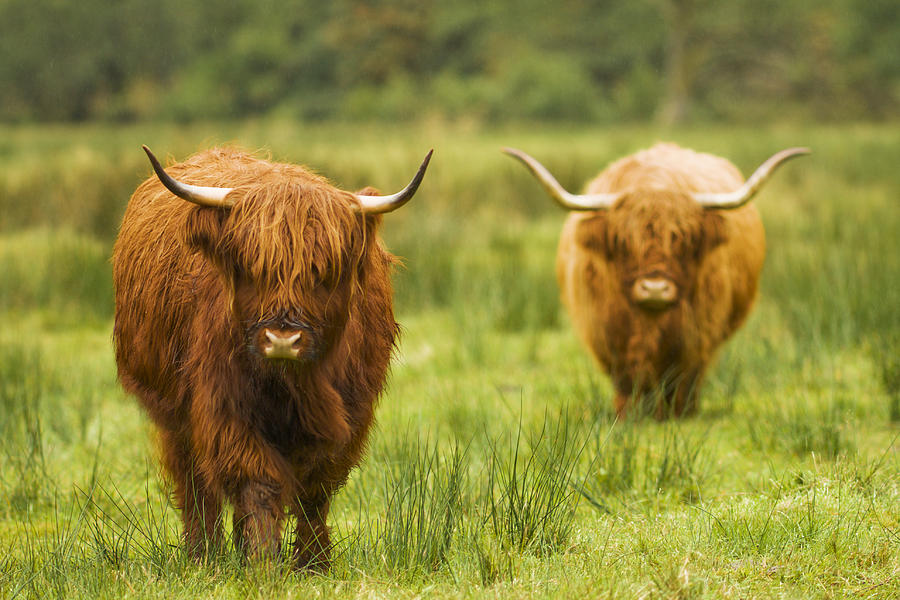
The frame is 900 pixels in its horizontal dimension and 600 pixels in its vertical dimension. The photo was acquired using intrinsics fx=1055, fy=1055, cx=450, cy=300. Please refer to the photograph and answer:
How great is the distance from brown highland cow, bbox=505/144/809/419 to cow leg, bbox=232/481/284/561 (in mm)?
2245

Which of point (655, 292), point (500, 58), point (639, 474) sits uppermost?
point (500, 58)

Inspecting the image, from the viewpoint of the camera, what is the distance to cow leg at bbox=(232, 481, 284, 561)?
2.64m

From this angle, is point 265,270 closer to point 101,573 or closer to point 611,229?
point 101,573

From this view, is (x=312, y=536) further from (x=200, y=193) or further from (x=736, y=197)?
(x=736, y=197)

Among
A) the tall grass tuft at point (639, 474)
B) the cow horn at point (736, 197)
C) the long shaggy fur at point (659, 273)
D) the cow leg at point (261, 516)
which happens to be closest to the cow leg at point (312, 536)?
the cow leg at point (261, 516)

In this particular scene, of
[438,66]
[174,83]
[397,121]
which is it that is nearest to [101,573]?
[397,121]

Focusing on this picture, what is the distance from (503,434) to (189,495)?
1.33 m

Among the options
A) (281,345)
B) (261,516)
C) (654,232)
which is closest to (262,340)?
(281,345)

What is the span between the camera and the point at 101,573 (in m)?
2.63

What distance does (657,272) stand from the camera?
4.59m

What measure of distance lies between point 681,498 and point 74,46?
24138mm

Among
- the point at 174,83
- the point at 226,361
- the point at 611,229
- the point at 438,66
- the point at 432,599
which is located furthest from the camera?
the point at 438,66

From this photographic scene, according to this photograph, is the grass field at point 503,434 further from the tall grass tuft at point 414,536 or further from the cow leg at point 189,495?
the cow leg at point 189,495

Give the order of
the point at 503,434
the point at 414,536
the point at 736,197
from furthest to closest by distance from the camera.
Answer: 1. the point at 736,197
2. the point at 503,434
3. the point at 414,536
